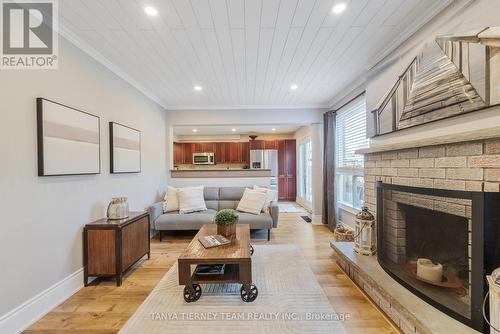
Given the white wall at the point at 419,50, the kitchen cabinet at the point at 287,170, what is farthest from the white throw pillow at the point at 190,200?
the kitchen cabinet at the point at 287,170

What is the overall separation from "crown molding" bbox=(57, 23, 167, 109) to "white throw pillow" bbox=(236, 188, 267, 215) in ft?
8.12

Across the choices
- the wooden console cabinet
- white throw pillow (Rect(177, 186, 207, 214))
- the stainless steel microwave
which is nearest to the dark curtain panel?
white throw pillow (Rect(177, 186, 207, 214))

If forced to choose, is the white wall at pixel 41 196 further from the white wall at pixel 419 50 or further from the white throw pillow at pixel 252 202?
the white wall at pixel 419 50

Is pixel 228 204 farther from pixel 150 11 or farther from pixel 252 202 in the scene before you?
pixel 150 11

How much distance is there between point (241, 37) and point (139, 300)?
8.78ft

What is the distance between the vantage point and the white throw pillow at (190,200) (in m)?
3.99

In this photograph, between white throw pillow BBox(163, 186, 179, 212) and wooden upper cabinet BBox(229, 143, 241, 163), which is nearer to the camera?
white throw pillow BBox(163, 186, 179, 212)

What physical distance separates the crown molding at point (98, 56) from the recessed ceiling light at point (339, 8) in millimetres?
2371

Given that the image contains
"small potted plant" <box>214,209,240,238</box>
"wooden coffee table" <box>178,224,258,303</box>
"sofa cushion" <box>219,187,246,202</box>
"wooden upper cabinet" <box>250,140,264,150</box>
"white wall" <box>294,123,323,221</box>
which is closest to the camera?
"wooden coffee table" <box>178,224,258,303</box>

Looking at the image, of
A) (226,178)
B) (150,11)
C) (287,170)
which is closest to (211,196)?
(226,178)

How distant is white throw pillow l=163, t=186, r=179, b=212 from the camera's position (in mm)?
4027

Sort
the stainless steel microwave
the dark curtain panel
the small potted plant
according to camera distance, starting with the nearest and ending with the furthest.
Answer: the small potted plant, the dark curtain panel, the stainless steel microwave

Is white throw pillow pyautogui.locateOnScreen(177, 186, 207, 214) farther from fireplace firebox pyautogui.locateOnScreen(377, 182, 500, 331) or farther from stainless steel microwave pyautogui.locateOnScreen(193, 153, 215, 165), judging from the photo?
stainless steel microwave pyautogui.locateOnScreen(193, 153, 215, 165)

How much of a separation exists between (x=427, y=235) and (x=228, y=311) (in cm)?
177
